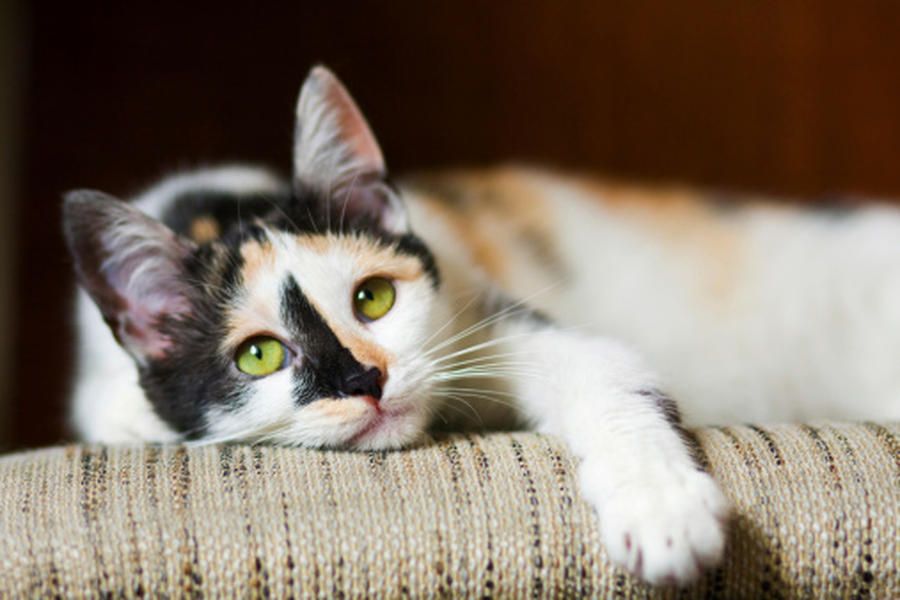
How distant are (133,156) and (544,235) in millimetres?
872

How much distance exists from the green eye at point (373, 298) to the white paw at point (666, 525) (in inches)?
13.7

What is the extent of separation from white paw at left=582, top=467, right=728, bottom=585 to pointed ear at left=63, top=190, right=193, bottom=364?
55 centimetres

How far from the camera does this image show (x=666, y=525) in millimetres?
721

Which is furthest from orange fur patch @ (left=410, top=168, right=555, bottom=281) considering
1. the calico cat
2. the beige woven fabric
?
the beige woven fabric

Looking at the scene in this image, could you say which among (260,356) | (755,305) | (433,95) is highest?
(433,95)

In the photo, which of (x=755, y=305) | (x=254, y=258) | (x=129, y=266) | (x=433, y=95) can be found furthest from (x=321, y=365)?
(x=433, y=95)

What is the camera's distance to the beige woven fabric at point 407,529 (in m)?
0.74

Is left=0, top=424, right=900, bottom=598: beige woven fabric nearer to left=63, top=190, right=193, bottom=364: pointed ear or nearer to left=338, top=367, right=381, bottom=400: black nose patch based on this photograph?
left=338, top=367, right=381, bottom=400: black nose patch

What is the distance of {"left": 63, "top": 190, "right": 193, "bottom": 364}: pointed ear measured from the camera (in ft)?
3.16

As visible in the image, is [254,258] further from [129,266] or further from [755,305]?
[755,305]

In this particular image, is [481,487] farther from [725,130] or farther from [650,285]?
[725,130]

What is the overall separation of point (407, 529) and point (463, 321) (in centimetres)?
42

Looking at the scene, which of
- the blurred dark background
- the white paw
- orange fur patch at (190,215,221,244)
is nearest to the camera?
the white paw

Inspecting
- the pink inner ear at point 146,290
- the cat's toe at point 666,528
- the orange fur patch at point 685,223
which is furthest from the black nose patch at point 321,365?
the orange fur patch at point 685,223
